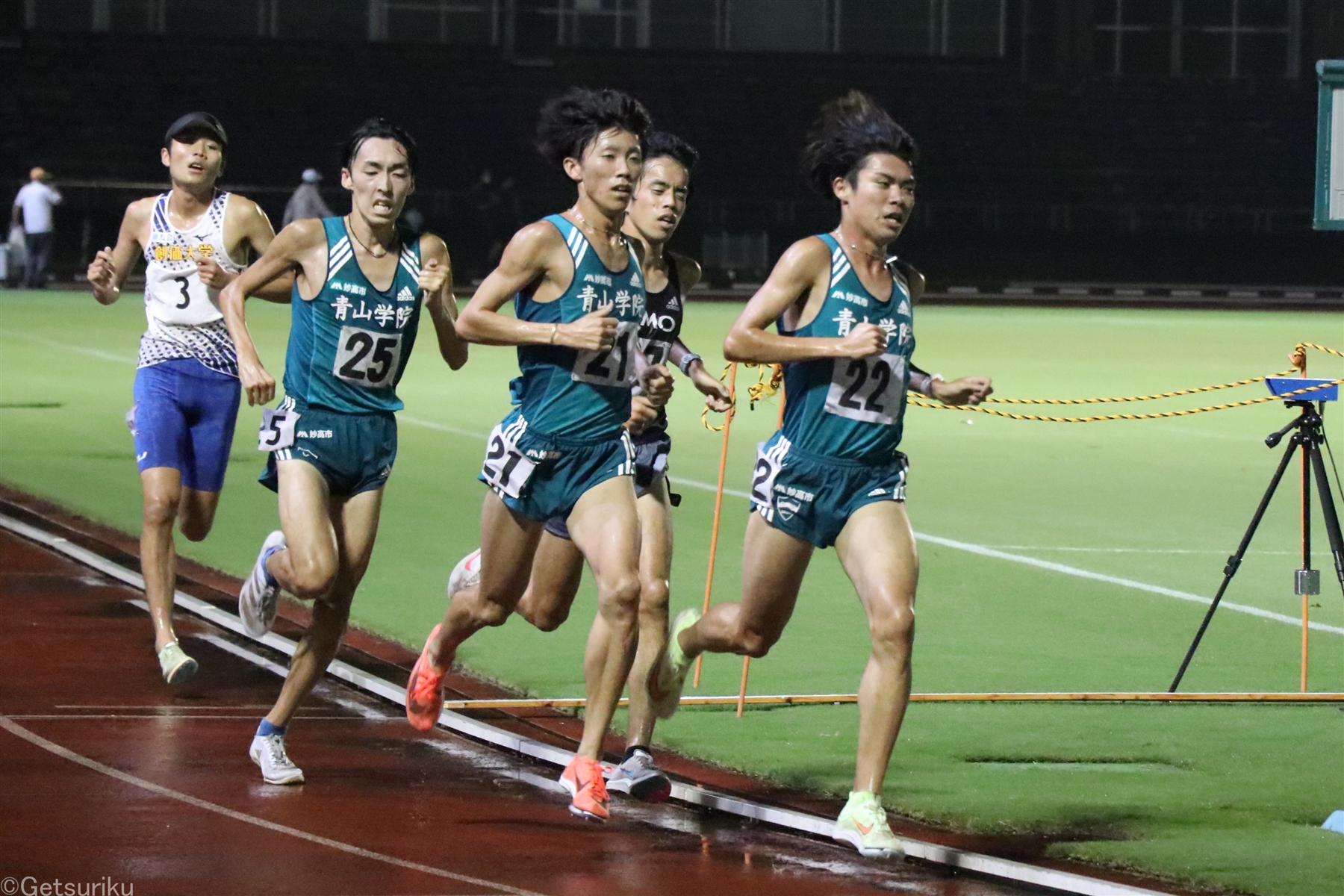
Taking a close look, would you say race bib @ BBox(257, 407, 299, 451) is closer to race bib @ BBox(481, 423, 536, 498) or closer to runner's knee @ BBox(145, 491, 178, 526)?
race bib @ BBox(481, 423, 536, 498)

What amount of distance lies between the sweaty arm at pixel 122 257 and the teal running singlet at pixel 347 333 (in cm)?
225

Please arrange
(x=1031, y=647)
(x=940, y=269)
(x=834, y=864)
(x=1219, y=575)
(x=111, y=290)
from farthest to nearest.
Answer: (x=940, y=269) → (x=1219, y=575) → (x=1031, y=647) → (x=111, y=290) → (x=834, y=864)

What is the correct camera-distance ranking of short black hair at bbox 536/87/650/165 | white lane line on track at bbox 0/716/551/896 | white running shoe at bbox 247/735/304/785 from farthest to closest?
white running shoe at bbox 247/735/304/785
short black hair at bbox 536/87/650/165
white lane line on track at bbox 0/716/551/896

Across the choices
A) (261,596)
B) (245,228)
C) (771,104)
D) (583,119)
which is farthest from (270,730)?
(771,104)

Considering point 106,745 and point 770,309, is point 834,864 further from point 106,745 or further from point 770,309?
point 106,745

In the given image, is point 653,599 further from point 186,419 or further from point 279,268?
point 186,419

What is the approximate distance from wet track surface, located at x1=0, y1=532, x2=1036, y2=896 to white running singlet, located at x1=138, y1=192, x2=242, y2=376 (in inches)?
54.6

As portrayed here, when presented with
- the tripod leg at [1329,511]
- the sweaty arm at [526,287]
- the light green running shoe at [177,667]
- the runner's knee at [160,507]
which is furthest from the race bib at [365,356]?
the tripod leg at [1329,511]

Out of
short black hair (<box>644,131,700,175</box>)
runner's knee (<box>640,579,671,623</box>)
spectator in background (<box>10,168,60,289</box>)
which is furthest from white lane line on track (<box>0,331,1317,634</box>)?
spectator in background (<box>10,168,60,289</box>)

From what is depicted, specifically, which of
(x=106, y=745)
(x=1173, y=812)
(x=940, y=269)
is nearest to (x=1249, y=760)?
(x=1173, y=812)

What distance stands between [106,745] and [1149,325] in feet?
102

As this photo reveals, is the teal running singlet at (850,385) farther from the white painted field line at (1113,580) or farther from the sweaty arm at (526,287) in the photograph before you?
the white painted field line at (1113,580)

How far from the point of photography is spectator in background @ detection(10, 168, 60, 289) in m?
36.8

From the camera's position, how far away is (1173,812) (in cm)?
746
